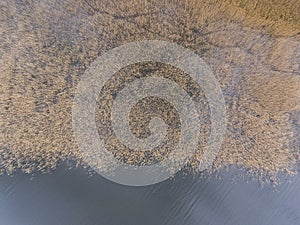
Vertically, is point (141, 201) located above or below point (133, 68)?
below

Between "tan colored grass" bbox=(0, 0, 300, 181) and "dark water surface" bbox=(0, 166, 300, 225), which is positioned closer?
"tan colored grass" bbox=(0, 0, 300, 181)

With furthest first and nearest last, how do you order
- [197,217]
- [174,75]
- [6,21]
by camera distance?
[197,217], [174,75], [6,21]

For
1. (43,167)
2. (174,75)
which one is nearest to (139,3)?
(174,75)

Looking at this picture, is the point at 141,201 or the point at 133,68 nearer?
→ the point at 133,68

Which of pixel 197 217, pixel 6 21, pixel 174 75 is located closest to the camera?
pixel 6 21

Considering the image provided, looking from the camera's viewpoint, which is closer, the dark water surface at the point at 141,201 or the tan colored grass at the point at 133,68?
the tan colored grass at the point at 133,68

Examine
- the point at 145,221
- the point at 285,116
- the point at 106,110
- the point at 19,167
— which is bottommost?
the point at 19,167

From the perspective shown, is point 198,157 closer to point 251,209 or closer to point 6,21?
point 251,209

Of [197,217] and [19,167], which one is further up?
[197,217]
